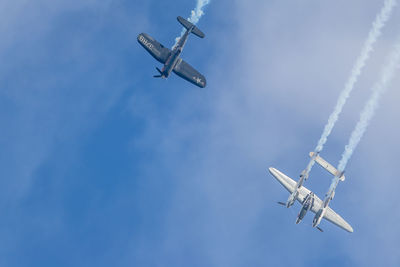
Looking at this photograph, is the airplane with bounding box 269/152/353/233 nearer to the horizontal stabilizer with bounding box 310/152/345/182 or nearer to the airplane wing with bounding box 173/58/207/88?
the horizontal stabilizer with bounding box 310/152/345/182

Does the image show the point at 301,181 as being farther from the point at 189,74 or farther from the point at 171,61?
the point at 171,61

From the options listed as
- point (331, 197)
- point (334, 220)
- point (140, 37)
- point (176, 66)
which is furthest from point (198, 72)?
point (334, 220)

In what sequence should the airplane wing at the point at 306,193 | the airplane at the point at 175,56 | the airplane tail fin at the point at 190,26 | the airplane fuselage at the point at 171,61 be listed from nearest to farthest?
the airplane tail fin at the point at 190,26 < the airplane at the point at 175,56 < the airplane fuselage at the point at 171,61 < the airplane wing at the point at 306,193

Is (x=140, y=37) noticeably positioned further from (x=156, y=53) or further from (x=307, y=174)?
(x=307, y=174)

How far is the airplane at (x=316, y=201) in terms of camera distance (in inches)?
3305

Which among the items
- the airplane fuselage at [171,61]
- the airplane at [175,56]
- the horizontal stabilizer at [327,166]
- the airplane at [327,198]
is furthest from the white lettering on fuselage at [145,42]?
the airplane at [327,198]

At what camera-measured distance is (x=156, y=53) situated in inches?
3253

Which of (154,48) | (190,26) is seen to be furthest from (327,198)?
(154,48)

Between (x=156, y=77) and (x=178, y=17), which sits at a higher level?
(x=178, y=17)

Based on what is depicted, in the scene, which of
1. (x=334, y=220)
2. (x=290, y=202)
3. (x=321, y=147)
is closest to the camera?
(x=321, y=147)

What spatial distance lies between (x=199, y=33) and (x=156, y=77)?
8042 millimetres

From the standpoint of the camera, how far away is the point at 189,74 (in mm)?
85438

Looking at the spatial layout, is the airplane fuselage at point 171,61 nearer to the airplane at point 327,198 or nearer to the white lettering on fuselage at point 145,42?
the white lettering on fuselage at point 145,42

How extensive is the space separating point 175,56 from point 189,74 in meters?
5.05
